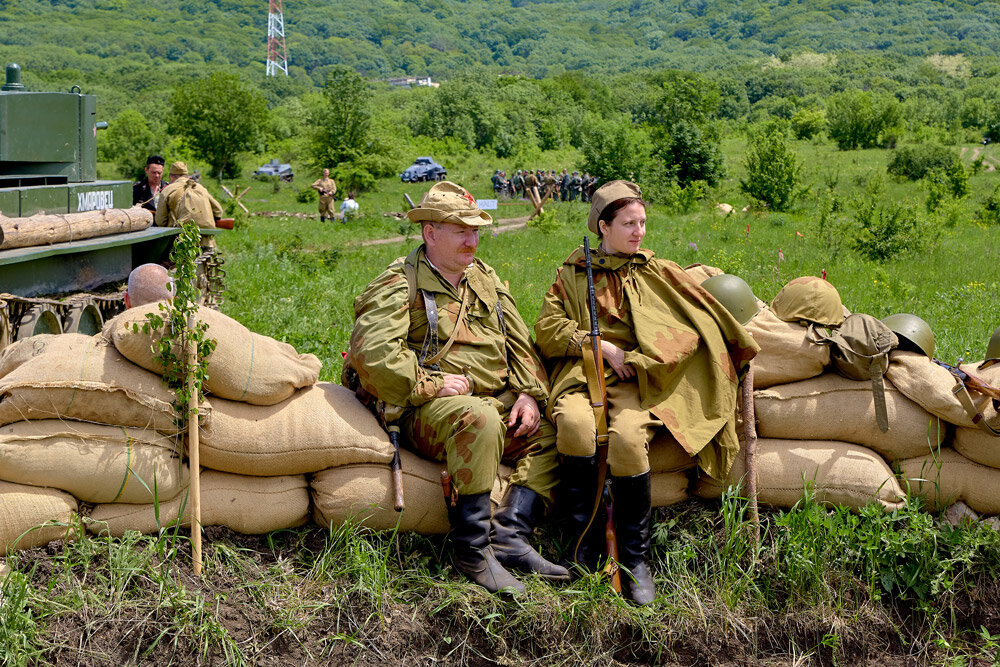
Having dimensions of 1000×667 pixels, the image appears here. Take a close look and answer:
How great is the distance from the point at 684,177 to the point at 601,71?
147 m

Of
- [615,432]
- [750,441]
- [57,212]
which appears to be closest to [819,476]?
[750,441]

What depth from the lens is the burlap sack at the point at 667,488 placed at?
4441 millimetres

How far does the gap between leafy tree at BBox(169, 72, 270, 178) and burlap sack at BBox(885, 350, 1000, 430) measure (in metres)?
39.5

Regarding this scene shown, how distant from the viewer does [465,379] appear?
4.25m

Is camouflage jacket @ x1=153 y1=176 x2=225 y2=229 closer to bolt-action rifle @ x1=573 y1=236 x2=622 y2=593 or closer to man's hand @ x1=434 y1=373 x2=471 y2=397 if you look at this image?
man's hand @ x1=434 y1=373 x2=471 y2=397

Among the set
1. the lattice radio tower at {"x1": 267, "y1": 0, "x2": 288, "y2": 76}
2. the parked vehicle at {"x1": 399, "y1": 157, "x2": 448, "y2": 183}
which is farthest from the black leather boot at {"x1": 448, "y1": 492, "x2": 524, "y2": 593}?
the lattice radio tower at {"x1": 267, "y1": 0, "x2": 288, "y2": 76}

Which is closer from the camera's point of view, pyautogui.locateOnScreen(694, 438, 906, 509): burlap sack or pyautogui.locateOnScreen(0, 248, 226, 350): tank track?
pyautogui.locateOnScreen(694, 438, 906, 509): burlap sack

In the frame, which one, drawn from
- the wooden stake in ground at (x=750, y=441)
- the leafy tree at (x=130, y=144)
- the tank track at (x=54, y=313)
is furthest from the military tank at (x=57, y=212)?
the leafy tree at (x=130, y=144)

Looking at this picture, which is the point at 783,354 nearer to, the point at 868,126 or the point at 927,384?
the point at 927,384

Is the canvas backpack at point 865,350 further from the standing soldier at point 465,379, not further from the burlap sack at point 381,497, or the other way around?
the burlap sack at point 381,497

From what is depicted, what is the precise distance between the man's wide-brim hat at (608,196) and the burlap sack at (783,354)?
2.80ft

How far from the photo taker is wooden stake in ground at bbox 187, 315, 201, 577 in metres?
3.84

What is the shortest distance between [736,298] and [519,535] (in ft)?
5.13

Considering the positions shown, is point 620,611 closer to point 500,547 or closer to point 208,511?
point 500,547
